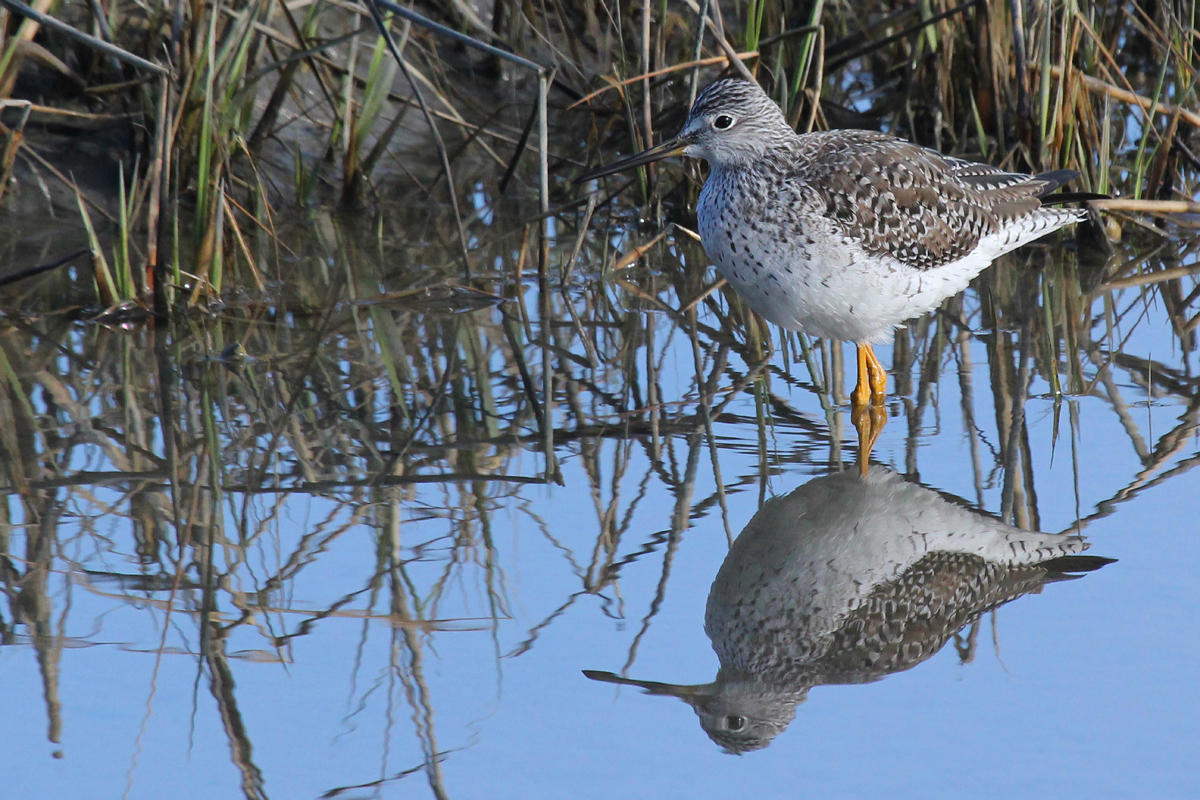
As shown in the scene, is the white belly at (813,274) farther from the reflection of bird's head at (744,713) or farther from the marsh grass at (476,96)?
the reflection of bird's head at (744,713)

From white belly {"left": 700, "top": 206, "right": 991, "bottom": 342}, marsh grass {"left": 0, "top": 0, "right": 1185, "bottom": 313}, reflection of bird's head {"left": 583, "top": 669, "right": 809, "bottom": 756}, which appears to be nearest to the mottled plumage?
white belly {"left": 700, "top": 206, "right": 991, "bottom": 342}

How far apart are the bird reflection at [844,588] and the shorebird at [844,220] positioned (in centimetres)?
59

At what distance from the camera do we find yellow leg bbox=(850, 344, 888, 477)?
→ 247 inches

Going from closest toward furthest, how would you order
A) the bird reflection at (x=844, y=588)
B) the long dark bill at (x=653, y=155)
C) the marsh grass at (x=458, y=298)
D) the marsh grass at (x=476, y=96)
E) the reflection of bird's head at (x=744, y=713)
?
the reflection of bird's head at (x=744, y=713) → the bird reflection at (x=844, y=588) → the marsh grass at (x=458, y=298) → the long dark bill at (x=653, y=155) → the marsh grass at (x=476, y=96)

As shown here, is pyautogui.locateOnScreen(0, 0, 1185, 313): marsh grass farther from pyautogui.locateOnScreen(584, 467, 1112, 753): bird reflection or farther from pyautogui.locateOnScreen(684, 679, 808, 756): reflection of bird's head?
pyautogui.locateOnScreen(684, 679, 808, 756): reflection of bird's head

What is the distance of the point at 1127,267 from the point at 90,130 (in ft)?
22.3

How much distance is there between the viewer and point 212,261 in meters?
7.29

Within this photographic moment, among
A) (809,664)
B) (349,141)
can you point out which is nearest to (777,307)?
(809,664)

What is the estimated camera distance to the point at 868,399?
256 inches

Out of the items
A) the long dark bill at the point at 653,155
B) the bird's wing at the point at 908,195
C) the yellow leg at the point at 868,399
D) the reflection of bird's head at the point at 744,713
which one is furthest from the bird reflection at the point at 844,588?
the long dark bill at the point at 653,155

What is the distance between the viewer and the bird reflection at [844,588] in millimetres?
4293

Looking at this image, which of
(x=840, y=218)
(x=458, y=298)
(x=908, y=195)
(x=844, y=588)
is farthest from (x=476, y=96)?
(x=844, y=588)

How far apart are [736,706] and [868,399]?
2.64m

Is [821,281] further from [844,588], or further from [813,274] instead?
[844,588]
